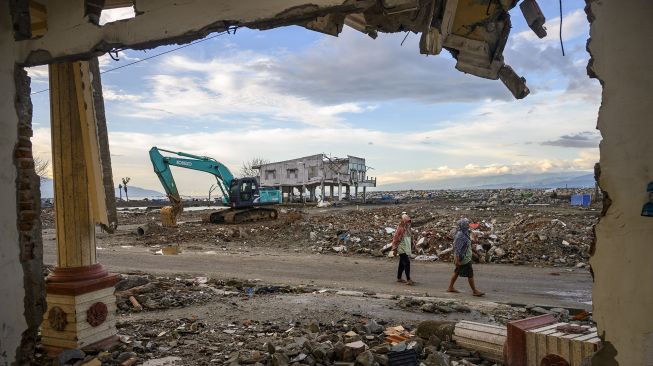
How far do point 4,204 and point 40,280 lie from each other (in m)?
0.81

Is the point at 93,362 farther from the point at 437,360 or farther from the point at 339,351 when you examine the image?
the point at 437,360

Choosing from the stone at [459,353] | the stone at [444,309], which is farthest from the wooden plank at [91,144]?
the stone at [444,309]

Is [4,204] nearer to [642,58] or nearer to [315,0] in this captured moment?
[315,0]

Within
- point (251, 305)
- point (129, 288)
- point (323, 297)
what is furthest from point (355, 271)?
point (129, 288)

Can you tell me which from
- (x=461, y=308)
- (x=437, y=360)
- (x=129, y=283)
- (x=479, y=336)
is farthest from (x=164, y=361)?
(x=461, y=308)

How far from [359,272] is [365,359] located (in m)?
8.51

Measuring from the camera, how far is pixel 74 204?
507cm

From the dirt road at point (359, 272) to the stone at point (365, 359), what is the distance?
17.8 ft

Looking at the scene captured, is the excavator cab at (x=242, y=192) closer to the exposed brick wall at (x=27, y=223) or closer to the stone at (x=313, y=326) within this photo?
the stone at (x=313, y=326)

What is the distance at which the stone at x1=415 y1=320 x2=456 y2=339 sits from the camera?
565cm

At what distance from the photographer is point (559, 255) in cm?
1433

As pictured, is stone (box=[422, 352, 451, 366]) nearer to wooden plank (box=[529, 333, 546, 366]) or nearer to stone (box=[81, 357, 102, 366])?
wooden plank (box=[529, 333, 546, 366])

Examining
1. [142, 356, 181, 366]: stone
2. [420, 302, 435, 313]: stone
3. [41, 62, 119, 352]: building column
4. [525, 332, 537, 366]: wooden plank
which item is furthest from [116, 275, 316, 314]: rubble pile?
[525, 332, 537, 366]: wooden plank

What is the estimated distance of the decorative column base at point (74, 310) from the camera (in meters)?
4.89
